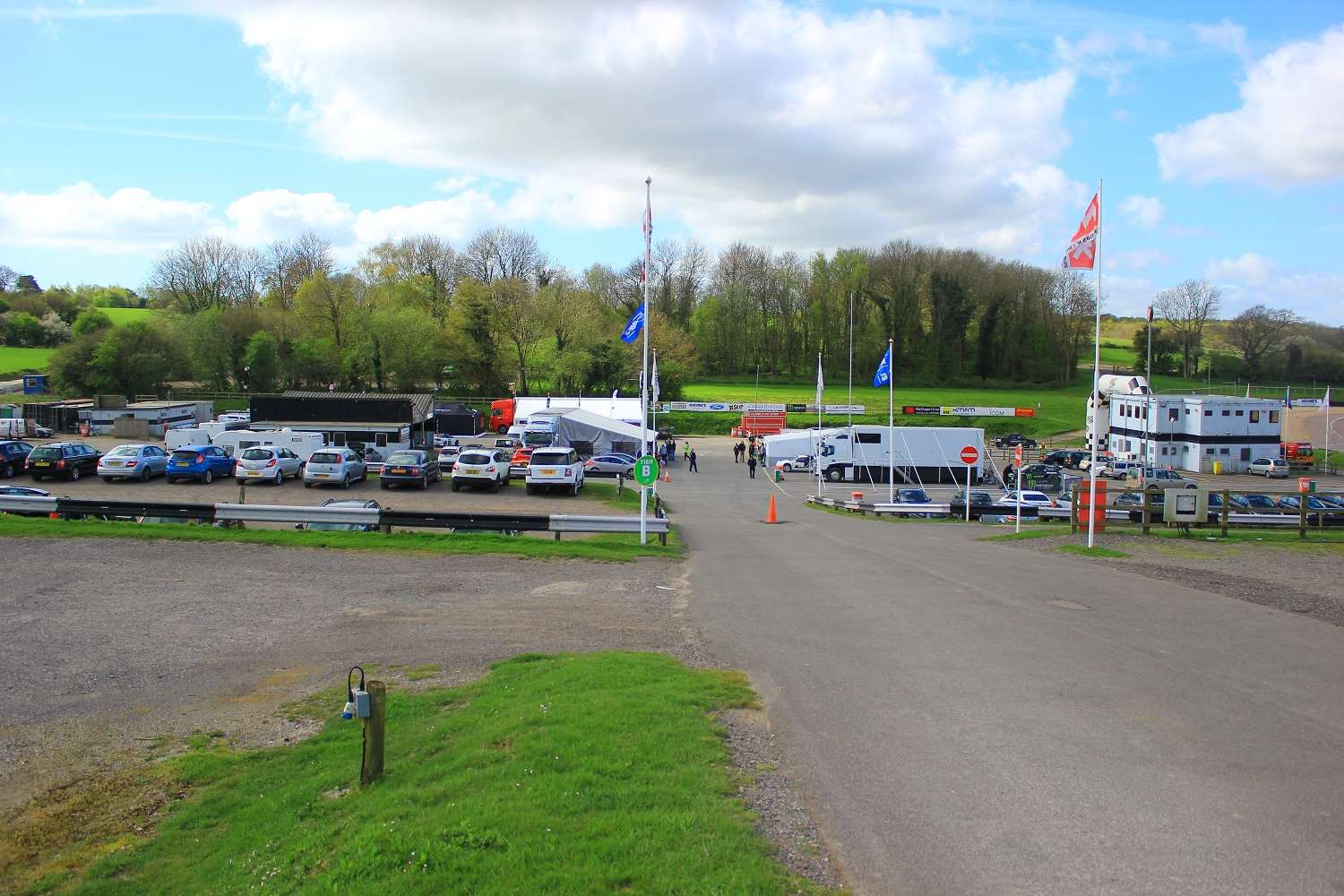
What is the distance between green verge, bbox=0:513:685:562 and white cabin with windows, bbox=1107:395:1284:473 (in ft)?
161

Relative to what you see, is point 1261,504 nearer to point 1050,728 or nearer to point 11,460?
point 1050,728

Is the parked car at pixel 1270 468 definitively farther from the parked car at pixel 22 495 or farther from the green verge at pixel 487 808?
the parked car at pixel 22 495

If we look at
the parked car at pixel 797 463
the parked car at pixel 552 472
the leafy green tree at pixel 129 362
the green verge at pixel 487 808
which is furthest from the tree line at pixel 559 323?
the green verge at pixel 487 808

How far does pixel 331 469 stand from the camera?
31750 mm

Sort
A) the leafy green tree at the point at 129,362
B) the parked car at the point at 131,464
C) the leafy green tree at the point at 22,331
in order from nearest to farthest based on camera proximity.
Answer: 1. the parked car at the point at 131,464
2. the leafy green tree at the point at 129,362
3. the leafy green tree at the point at 22,331

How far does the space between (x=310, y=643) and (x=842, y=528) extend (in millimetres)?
19915

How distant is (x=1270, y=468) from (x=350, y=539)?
5738 centimetres

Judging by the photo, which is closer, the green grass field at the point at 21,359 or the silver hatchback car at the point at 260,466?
the silver hatchback car at the point at 260,466

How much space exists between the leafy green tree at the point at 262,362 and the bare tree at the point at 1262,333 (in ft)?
383

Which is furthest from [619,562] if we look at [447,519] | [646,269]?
[646,269]

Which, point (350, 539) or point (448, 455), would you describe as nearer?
point (350, 539)

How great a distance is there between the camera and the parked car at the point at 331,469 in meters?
31.5

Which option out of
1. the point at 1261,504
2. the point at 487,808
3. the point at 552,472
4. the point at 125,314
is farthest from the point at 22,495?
the point at 125,314

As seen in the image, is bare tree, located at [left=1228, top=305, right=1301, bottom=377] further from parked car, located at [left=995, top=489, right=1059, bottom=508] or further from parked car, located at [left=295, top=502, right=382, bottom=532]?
parked car, located at [left=295, top=502, right=382, bottom=532]
